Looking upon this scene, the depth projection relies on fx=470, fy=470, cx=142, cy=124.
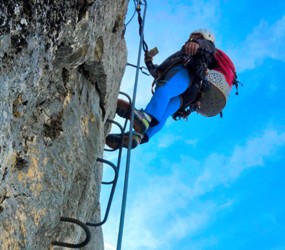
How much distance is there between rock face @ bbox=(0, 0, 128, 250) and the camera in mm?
2412

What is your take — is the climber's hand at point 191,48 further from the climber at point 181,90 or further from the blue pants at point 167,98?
the blue pants at point 167,98

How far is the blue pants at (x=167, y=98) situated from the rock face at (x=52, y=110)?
92cm

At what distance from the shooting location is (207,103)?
7.49m

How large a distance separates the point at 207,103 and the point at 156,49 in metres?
1.21

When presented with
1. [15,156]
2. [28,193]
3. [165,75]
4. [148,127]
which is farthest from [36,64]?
[165,75]

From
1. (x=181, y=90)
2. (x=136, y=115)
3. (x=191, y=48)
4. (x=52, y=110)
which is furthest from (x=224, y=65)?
(x=52, y=110)

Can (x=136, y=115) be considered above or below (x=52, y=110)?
above

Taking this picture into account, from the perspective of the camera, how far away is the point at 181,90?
6398 millimetres

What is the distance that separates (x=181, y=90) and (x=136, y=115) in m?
1.10

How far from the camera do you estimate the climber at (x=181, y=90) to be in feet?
18.7

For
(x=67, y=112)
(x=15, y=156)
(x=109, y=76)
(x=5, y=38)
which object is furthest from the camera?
(x=109, y=76)

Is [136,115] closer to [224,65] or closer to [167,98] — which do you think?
[167,98]

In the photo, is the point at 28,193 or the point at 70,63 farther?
the point at 70,63

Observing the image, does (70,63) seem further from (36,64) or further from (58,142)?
(36,64)
